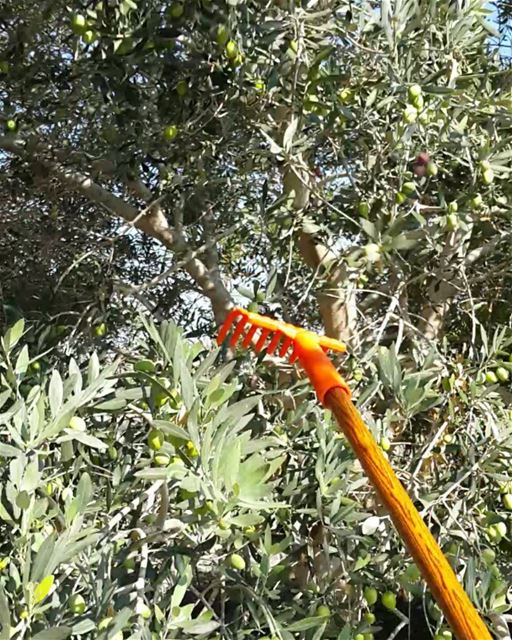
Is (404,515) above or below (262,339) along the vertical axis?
below

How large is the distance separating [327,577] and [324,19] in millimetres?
1486

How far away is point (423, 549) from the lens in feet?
3.67

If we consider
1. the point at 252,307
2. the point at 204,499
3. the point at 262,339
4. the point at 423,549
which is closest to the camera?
the point at 423,549

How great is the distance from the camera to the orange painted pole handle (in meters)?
1.11

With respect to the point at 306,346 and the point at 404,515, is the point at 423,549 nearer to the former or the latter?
the point at 404,515

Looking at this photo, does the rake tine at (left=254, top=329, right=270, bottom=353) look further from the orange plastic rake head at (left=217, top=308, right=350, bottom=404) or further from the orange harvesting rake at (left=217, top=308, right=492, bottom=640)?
the orange harvesting rake at (left=217, top=308, right=492, bottom=640)

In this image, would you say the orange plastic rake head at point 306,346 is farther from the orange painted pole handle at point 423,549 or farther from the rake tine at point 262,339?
the orange painted pole handle at point 423,549

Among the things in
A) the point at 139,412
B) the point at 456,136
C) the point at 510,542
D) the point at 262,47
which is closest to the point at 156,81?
the point at 262,47

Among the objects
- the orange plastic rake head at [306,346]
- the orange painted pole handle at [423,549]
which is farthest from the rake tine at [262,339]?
the orange painted pole handle at [423,549]

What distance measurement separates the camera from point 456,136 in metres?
2.12

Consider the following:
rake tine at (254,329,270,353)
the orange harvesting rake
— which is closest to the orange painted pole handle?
the orange harvesting rake

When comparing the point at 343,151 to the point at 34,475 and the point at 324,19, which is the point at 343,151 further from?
the point at 34,475

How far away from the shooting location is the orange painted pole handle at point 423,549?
1.11 meters

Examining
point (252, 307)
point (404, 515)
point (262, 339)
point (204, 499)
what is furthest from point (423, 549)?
point (252, 307)
